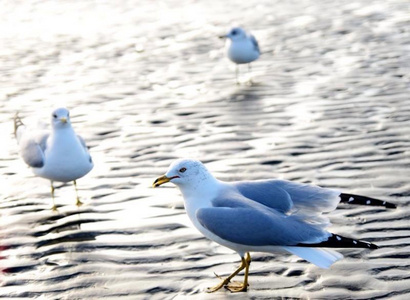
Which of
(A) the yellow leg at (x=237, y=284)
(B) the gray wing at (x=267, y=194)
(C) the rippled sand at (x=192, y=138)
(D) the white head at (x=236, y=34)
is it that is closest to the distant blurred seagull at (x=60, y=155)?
(C) the rippled sand at (x=192, y=138)

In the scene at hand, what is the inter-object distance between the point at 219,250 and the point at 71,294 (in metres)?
1.31

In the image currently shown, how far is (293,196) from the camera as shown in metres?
5.68

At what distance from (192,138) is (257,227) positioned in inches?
167

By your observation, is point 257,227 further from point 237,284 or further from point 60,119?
point 60,119

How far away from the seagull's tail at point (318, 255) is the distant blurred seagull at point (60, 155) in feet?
8.99

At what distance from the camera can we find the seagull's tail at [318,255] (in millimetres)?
5199

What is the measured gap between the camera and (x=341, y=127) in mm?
9586

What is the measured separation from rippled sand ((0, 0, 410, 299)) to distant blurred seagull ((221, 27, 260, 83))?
30 centimetres

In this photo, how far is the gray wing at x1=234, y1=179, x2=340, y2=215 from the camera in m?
5.62

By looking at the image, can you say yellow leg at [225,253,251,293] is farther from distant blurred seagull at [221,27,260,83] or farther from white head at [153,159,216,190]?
distant blurred seagull at [221,27,260,83]

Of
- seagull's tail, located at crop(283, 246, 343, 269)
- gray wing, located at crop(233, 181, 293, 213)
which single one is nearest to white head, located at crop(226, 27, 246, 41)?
gray wing, located at crop(233, 181, 293, 213)

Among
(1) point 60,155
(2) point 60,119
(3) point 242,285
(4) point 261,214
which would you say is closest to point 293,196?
(4) point 261,214

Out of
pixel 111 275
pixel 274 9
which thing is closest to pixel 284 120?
pixel 111 275

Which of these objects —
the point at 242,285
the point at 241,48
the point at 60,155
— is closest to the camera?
the point at 242,285
